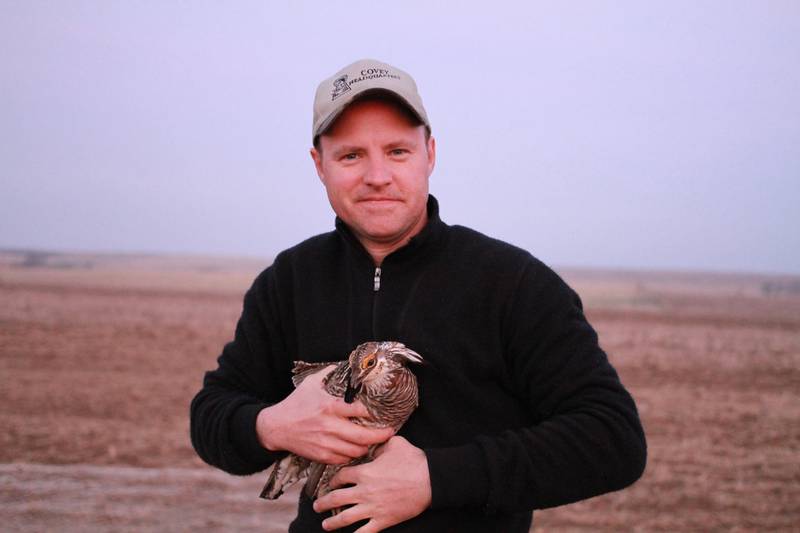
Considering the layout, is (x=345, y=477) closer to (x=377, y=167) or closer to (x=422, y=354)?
(x=422, y=354)

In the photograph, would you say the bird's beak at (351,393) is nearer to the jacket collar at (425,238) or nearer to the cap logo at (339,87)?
the jacket collar at (425,238)

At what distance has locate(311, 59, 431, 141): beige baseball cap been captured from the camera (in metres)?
2.10

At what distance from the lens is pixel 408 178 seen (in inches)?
84.9

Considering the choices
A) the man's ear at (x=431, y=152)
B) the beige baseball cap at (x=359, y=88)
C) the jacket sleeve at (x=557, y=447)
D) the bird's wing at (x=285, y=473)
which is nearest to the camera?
the jacket sleeve at (x=557, y=447)

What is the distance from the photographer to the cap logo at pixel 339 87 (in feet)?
7.03

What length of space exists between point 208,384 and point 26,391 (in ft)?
37.5

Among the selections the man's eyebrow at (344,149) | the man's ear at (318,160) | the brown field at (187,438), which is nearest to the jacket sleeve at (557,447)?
the man's eyebrow at (344,149)

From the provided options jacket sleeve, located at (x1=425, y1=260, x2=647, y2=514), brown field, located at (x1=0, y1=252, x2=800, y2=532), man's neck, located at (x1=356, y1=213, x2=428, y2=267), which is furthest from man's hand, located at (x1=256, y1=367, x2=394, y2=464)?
brown field, located at (x1=0, y1=252, x2=800, y2=532)

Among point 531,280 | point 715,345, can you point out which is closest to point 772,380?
point 715,345

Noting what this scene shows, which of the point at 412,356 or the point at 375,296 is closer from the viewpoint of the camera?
the point at 412,356

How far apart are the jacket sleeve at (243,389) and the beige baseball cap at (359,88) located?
648mm

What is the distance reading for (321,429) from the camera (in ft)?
6.63

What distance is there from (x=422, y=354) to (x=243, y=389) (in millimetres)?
706

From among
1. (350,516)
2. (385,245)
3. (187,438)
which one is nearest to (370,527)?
(350,516)
